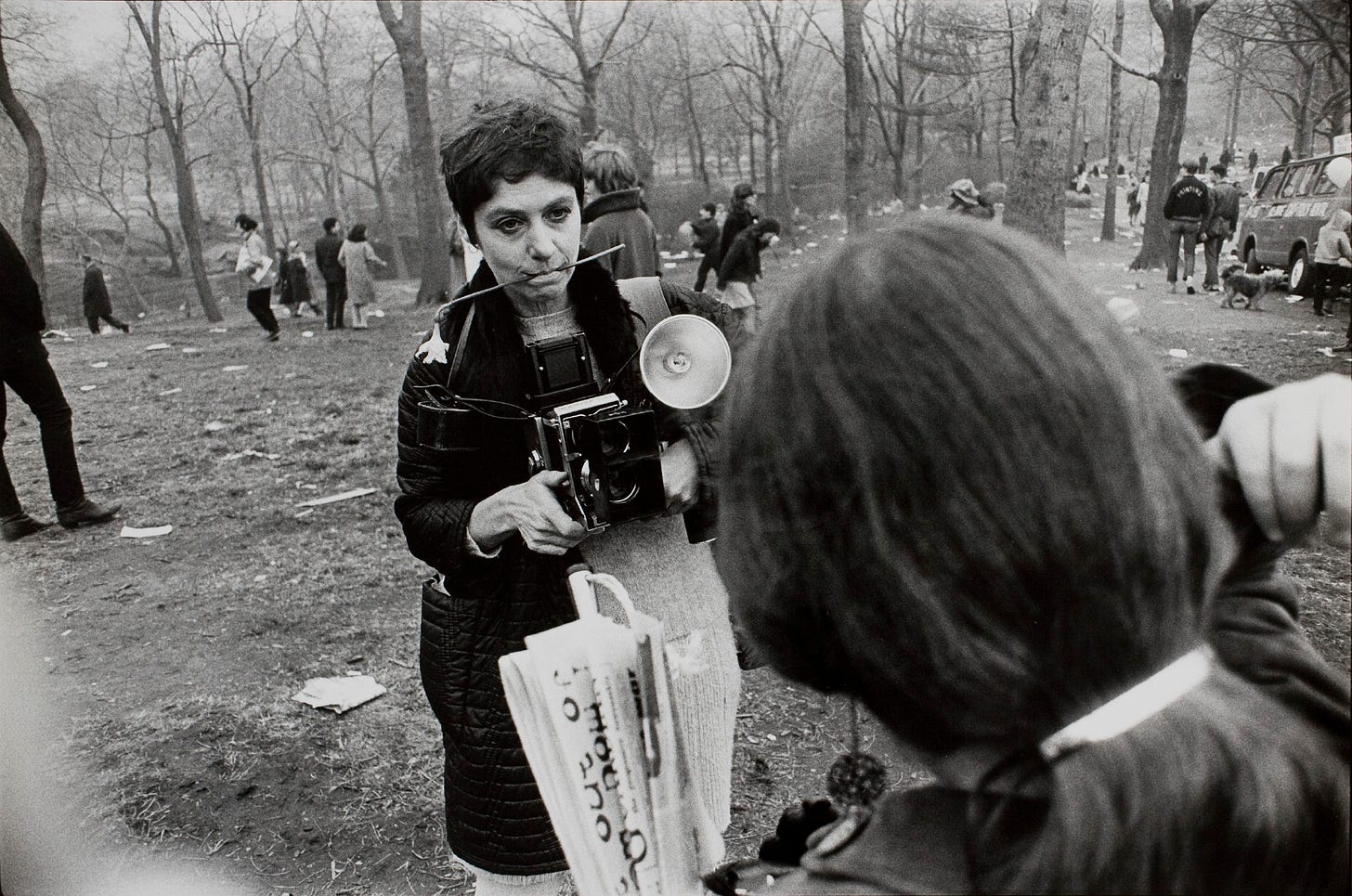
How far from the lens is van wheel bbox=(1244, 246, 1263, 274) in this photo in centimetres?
912

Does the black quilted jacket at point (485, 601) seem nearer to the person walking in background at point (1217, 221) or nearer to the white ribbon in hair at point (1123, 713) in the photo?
the white ribbon in hair at point (1123, 713)

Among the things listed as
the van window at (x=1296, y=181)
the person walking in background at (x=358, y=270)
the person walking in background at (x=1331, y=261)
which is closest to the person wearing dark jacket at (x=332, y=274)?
the person walking in background at (x=358, y=270)

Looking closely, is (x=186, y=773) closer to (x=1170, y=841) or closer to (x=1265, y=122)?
(x=1170, y=841)

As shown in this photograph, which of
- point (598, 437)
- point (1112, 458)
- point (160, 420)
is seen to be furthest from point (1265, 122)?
point (160, 420)

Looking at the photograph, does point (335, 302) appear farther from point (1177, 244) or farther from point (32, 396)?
point (1177, 244)

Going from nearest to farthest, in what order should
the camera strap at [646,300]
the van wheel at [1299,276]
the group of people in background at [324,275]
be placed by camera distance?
the camera strap at [646,300]
the van wheel at [1299,276]
the group of people in background at [324,275]

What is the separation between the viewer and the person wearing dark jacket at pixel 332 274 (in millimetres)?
13797

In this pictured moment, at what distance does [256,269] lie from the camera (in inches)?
478

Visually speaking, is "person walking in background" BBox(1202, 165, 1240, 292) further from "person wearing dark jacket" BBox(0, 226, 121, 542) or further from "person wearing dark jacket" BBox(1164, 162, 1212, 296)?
"person wearing dark jacket" BBox(0, 226, 121, 542)

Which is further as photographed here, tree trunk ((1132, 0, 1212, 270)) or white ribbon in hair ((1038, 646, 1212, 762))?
tree trunk ((1132, 0, 1212, 270))

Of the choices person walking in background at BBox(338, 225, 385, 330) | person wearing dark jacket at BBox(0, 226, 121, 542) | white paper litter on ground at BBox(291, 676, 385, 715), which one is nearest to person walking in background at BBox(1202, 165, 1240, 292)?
white paper litter on ground at BBox(291, 676, 385, 715)

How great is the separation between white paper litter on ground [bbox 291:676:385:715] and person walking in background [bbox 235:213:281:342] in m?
9.56

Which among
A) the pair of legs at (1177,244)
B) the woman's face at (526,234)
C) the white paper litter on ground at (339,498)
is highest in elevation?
the woman's face at (526,234)

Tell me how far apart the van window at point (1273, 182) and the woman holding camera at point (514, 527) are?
875 cm
